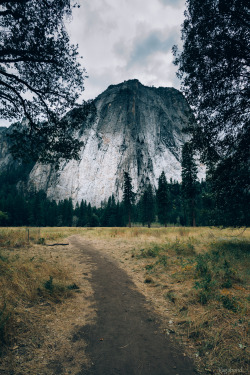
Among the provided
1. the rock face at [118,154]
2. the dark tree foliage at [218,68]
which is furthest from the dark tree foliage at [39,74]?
the rock face at [118,154]

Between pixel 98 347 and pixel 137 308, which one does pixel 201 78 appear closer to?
pixel 137 308

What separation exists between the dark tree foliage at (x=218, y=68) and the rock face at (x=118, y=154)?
300 ft

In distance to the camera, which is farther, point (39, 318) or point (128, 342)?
point (39, 318)

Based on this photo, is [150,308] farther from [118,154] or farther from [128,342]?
[118,154]

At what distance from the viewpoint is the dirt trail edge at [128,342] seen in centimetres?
252

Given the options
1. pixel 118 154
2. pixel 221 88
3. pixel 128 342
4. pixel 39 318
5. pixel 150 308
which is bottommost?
pixel 150 308

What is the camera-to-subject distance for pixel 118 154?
402 ft

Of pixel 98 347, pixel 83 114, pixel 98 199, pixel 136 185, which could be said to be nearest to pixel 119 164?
pixel 136 185

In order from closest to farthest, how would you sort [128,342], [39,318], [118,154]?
1. [128,342]
2. [39,318]
3. [118,154]

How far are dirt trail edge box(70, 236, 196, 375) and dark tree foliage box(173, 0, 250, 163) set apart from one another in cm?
752

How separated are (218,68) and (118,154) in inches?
4612

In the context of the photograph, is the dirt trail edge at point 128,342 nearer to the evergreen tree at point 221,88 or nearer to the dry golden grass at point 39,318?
the dry golden grass at point 39,318

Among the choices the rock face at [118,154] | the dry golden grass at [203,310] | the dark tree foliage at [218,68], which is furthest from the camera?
the rock face at [118,154]

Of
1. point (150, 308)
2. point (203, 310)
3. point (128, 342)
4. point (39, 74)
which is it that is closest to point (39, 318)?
point (128, 342)
